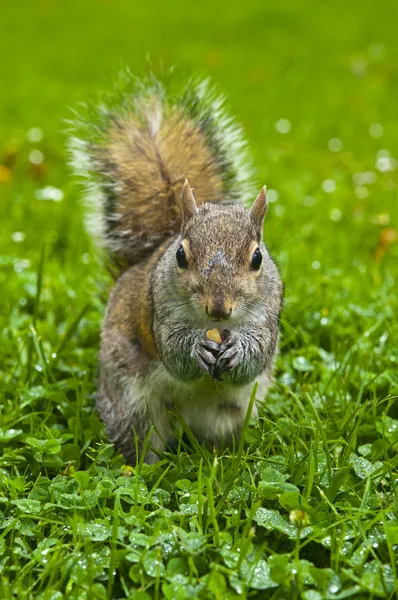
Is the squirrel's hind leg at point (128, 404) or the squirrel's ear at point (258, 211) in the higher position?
the squirrel's ear at point (258, 211)

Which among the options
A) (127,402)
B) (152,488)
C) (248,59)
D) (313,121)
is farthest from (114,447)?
(248,59)

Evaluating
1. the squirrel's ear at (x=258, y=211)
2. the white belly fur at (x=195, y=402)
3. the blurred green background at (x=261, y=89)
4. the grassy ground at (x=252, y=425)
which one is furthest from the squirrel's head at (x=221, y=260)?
the blurred green background at (x=261, y=89)

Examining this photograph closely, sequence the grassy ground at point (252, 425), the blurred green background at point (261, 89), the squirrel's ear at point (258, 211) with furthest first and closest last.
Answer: the blurred green background at point (261, 89) < the squirrel's ear at point (258, 211) < the grassy ground at point (252, 425)

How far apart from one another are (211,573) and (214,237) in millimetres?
751

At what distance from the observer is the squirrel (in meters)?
1.87

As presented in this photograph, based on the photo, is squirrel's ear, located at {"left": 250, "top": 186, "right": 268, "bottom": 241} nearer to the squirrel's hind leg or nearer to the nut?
the nut

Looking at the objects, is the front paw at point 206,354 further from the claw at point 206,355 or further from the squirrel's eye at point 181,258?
the squirrel's eye at point 181,258

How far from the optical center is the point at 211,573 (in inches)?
58.1

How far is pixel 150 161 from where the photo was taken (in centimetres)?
241

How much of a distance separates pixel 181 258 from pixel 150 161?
2.03ft

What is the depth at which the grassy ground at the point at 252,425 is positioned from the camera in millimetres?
1524

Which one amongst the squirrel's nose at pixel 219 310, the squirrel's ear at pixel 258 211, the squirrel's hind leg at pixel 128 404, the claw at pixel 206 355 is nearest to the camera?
the squirrel's nose at pixel 219 310

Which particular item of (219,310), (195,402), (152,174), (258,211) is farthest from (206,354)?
(152,174)

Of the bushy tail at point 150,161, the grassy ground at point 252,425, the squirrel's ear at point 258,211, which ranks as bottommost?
the grassy ground at point 252,425
